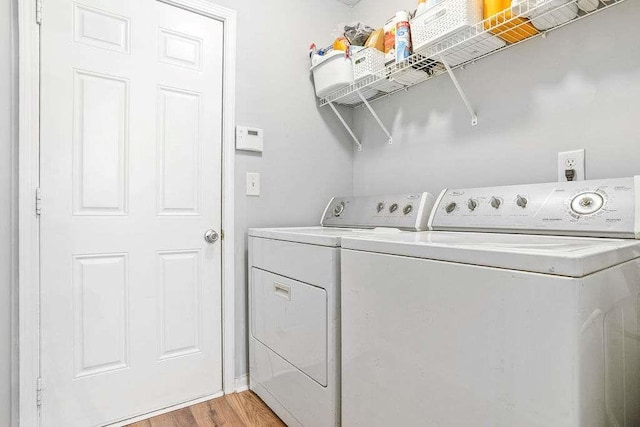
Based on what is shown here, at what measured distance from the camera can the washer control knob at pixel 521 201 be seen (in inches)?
49.1

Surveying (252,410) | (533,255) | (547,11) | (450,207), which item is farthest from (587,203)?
(252,410)

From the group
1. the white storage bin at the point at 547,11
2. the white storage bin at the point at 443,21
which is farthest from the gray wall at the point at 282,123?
the white storage bin at the point at 547,11

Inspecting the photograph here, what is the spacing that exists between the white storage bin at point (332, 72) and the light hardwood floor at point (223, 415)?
1708mm

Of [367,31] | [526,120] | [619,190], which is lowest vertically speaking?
[619,190]

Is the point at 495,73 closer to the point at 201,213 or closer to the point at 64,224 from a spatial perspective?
the point at 201,213

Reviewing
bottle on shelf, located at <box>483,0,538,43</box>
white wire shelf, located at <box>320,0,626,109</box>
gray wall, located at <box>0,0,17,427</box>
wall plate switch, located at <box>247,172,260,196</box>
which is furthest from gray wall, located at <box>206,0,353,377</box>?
bottle on shelf, located at <box>483,0,538,43</box>

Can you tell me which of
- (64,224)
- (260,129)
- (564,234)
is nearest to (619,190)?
(564,234)

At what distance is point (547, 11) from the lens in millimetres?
1251

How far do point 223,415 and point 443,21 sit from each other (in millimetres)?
1961

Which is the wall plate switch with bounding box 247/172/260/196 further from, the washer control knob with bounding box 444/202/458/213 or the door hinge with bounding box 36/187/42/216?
the washer control knob with bounding box 444/202/458/213

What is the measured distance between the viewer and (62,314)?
1438 millimetres

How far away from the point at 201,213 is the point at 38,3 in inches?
41.7

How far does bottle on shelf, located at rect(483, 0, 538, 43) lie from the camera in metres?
1.30

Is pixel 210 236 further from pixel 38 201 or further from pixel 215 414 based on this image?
pixel 215 414
